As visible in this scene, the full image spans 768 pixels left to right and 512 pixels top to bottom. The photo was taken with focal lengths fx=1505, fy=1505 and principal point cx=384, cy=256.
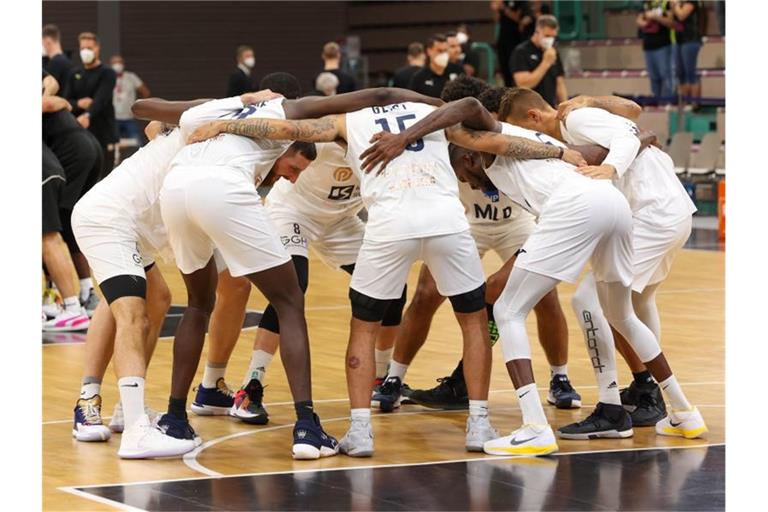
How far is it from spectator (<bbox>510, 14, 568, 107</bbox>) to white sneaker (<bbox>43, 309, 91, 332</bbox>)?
7.92 meters

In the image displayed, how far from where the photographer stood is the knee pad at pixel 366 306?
21.2 ft

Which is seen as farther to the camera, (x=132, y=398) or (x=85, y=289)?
(x=85, y=289)

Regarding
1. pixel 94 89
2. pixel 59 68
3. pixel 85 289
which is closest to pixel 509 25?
pixel 94 89

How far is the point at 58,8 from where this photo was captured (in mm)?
27047

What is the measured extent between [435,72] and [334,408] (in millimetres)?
10532

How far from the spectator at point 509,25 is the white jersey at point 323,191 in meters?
12.7

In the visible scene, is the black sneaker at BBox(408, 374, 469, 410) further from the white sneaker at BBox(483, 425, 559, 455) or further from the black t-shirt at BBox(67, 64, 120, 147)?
the black t-shirt at BBox(67, 64, 120, 147)

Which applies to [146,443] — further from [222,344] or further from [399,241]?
[399,241]

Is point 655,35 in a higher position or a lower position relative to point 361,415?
higher

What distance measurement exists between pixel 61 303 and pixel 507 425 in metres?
4.85

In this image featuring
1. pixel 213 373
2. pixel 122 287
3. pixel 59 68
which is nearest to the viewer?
pixel 122 287

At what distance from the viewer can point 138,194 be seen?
6.80 m

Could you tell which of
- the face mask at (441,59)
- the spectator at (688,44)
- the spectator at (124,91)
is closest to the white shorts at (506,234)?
the face mask at (441,59)

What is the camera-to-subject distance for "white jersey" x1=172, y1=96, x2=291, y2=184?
646 centimetres
